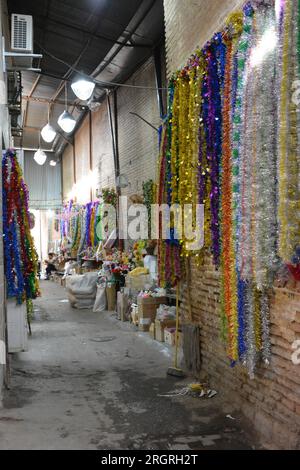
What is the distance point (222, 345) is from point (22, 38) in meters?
5.38

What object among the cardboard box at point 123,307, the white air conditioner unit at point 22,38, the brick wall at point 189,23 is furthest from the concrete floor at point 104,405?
the white air conditioner unit at point 22,38

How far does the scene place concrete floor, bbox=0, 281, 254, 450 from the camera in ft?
13.2

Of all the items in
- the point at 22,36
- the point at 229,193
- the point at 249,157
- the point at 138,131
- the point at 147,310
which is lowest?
the point at 147,310

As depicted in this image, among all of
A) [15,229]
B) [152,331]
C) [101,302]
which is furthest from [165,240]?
[101,302]

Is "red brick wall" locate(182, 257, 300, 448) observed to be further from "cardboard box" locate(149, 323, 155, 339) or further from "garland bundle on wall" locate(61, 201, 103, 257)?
"garland bundle on wall" locate(61, 201, 103, 257)

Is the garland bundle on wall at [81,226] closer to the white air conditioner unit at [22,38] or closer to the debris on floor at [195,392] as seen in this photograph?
the white air conditioner unit at [22,38]

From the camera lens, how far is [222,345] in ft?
16.3

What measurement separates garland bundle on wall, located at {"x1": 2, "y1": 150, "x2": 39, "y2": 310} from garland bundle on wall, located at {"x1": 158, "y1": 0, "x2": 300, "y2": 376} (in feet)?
9.01

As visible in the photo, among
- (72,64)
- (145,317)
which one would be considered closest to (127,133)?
(72,64)

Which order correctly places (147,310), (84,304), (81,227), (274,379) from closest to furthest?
1. (274,379)
2. (147,310)
3. (84,304)
4. (81,227)

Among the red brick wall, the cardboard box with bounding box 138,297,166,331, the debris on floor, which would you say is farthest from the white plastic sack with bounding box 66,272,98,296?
the red brick wall

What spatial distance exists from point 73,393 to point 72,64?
8633 mm

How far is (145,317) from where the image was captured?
908 centimetres

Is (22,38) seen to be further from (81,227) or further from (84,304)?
(81,227)
